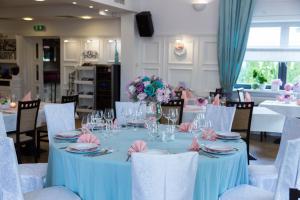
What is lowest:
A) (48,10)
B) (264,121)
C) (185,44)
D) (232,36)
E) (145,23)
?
(264,121)

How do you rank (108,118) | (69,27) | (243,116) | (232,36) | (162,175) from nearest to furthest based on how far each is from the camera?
1. (162,175)
2. (108,118)
3. (243,116)
4. (232,36)
5. (69,27)

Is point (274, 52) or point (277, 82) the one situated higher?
point (274, 52)

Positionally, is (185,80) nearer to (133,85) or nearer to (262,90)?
(262,90)

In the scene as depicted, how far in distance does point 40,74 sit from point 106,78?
278 centimetres

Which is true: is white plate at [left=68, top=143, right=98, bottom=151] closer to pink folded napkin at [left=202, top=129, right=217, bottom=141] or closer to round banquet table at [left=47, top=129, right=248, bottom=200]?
round banquet table at [left=47, top=129, right=248, bottom=200]

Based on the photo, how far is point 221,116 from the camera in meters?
4.01

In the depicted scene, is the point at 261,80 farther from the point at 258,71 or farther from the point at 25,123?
the point at 25,123

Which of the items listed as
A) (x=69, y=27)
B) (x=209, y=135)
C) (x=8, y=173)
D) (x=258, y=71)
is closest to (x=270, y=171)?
(x=209, y=135)

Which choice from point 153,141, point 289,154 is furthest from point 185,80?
point 289,154

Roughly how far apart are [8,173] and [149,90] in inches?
56.0

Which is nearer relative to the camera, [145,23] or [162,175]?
[162,175]

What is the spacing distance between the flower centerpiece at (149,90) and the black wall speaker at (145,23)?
5.39 meters

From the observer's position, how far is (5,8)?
9.53 metres

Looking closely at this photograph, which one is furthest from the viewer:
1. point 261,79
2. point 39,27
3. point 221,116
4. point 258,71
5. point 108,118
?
point 39,27
